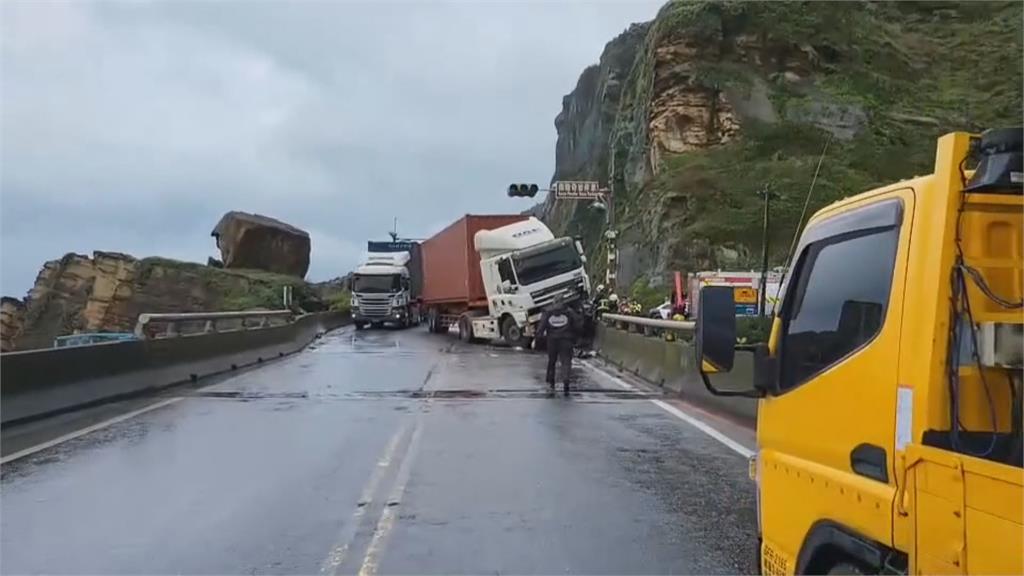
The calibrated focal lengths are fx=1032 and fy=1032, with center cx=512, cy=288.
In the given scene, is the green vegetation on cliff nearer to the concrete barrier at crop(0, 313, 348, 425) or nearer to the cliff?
the cliff

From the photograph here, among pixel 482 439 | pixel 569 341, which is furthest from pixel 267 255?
pixel 482 439

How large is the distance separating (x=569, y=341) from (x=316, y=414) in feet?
15.9

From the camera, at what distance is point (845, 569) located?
151 inches

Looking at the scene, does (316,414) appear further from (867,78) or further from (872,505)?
(867,78)

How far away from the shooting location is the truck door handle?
3.55 meters

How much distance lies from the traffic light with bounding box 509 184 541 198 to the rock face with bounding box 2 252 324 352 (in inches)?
505

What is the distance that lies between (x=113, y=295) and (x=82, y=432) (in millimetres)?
36725

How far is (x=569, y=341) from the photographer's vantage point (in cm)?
1712

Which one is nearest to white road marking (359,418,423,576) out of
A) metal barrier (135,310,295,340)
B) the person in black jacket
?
the person in black jacket

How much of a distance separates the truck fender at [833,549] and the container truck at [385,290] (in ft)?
134

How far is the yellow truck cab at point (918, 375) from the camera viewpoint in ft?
10.2

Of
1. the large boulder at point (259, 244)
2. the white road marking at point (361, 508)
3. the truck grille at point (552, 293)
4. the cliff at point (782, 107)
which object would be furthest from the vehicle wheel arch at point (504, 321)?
the large boulder at point (259, 244)

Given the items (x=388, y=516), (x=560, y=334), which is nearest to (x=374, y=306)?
(x=560, y=334)

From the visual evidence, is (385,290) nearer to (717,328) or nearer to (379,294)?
(379,294)
